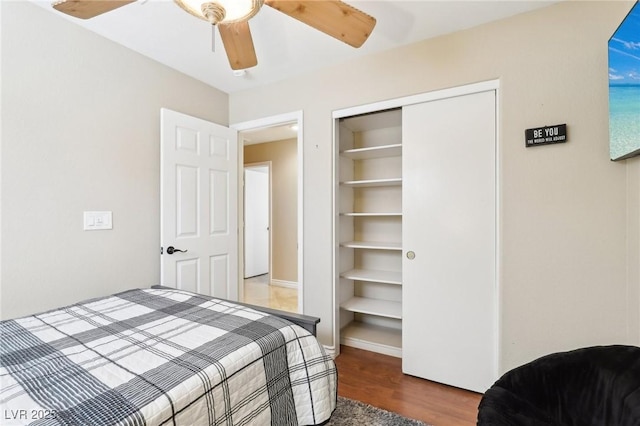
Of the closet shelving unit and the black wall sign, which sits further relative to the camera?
the closet shelving unit

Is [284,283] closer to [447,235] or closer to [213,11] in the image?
[447,235]

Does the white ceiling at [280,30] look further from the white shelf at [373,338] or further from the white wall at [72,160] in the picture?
the white shelf at [373,338]

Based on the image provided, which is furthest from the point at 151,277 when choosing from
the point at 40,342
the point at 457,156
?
the point at 457,156

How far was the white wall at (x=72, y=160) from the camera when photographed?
1.70 m

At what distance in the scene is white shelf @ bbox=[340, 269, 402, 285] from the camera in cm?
246

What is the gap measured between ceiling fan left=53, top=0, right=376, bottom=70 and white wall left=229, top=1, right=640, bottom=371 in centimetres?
94

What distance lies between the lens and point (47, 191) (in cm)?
182

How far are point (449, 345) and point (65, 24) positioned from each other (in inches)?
136

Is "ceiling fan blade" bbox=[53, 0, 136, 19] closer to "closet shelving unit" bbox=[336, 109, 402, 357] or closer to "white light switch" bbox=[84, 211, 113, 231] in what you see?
"white light switch" bbox=[84, 211, 113, 231]

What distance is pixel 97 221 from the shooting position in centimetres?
205

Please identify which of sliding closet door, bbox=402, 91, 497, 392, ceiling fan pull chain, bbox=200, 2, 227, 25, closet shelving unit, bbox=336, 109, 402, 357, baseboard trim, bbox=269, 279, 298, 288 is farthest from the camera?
baseboard trim, bbox=269, 279, 298, 288

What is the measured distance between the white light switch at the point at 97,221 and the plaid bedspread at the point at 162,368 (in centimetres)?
66

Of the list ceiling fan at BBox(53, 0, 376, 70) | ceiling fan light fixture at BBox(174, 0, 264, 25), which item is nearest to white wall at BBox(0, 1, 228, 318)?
ceiling fan at BBox(53, 0, 376, 70)

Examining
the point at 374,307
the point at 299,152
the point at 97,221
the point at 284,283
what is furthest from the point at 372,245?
the point at 284,283
